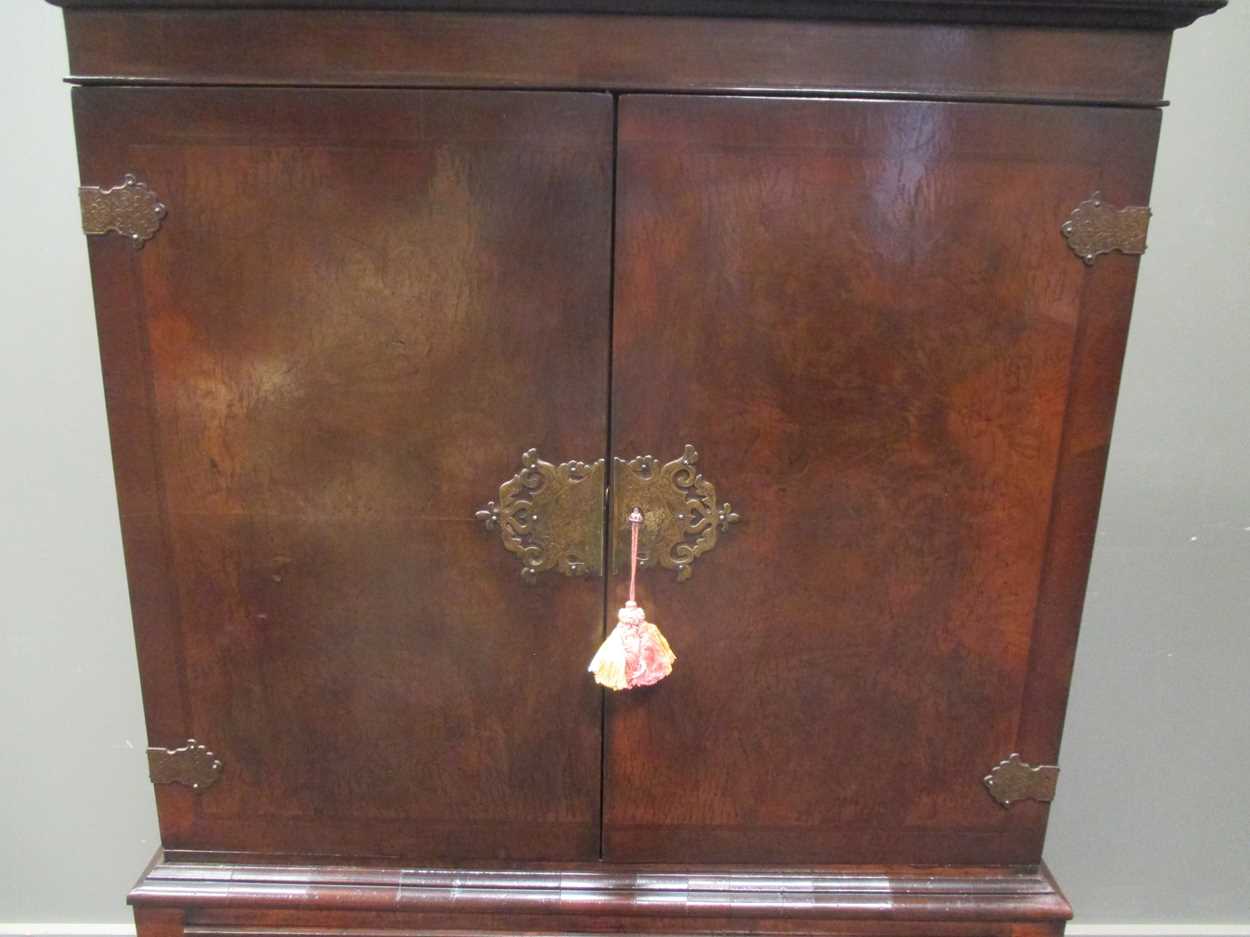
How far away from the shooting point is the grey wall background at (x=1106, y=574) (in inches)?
46.4

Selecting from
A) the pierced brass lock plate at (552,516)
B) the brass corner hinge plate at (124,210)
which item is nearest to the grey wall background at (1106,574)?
the brass corner hinge plate at (124,210)

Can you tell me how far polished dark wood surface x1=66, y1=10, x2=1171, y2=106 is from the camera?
76 centimetres

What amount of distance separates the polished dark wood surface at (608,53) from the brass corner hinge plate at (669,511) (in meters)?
0.35

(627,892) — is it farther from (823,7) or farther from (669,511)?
(823,7)

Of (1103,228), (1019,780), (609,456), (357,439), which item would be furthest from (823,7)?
(1019,780)

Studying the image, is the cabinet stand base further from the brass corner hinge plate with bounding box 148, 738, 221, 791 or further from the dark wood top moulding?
the dark wood top moulding

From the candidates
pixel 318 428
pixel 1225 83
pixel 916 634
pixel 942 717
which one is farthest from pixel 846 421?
pixel 1225 83

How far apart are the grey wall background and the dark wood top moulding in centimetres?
52

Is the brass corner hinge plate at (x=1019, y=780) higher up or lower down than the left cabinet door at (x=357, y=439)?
lower down

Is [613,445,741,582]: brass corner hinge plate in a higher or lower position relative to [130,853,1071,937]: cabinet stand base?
higher

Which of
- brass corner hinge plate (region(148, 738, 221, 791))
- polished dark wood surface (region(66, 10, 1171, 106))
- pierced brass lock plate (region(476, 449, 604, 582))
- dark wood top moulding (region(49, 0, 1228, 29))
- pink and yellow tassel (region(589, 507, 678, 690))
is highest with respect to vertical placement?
dark wood top moulding (region(49, 0, 1228, 29))

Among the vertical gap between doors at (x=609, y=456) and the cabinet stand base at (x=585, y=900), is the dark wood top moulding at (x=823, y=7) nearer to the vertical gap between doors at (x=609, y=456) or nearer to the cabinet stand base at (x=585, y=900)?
Result: the vertical gap between doors at (x=609, y=456)

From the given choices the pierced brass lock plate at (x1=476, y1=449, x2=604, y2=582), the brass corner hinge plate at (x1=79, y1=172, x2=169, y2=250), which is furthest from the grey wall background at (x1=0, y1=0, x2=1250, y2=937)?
the pierced brass lock plate at (x1=476, y1=449, x2=604, y2=582)

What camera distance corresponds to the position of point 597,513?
0.86 m
